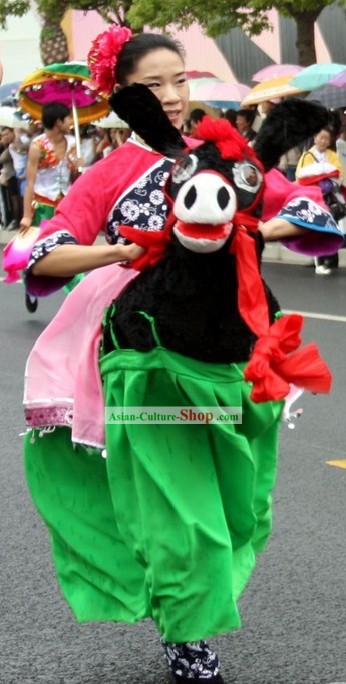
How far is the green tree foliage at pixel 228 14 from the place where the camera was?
17828mm

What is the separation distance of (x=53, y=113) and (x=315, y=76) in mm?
5654

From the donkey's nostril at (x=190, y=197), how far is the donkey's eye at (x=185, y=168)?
0.28ft

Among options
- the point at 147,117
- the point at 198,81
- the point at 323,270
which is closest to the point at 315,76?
the point at 323,270

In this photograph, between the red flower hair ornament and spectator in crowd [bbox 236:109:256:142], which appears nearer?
the red flower hair ornament

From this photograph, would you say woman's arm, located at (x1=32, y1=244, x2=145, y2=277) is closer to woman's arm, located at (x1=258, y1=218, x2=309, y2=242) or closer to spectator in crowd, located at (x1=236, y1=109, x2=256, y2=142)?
woman's arm, located at (x1=258, y1=218, x2=309, y2=242)

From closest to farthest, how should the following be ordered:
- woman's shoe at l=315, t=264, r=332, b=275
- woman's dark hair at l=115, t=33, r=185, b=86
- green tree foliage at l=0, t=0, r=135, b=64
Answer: woman's dark hair at l=115, t=33, r=185, b=86 → woman's shoe at l=315, t=264, r=332, b=275 → green tree foliage at l=0, t=0, r=135, b=64

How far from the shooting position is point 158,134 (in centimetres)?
364

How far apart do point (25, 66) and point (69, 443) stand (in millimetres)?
28957

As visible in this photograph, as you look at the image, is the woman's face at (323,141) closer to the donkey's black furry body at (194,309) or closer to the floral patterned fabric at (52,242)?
the floral patterned fabric at (52,242)

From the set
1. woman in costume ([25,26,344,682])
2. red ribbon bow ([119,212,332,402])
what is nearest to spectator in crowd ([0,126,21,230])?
woman in costume ([25,26,344,682])

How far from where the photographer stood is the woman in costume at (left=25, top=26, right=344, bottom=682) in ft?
11.8

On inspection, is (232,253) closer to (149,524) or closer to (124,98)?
(124,98)

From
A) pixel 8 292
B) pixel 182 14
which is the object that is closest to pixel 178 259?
pixel 8 292

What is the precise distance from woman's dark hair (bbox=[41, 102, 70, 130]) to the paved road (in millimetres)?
3813
